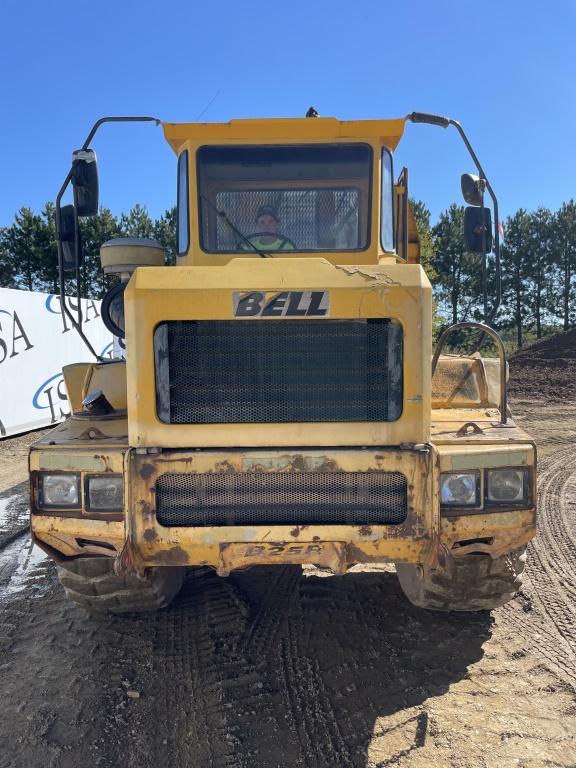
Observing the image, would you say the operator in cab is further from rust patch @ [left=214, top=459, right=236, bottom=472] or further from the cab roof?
rust patch @ [left=214, top=459, right=236, bottom=472]

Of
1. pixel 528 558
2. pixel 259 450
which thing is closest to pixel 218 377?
pixel 259 450

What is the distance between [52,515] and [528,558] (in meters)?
3.77

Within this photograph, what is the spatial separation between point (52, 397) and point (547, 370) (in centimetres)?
1538

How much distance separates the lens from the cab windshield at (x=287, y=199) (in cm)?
412

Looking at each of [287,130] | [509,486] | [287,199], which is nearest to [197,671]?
[509,486]

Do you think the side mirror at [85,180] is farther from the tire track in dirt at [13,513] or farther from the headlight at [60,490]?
the tire track in dirt at [13,513]

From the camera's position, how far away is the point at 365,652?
3555 millimetres

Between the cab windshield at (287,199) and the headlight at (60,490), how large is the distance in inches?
71.7

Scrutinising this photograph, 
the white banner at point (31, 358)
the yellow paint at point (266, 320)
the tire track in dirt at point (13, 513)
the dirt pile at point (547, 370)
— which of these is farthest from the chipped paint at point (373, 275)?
the dirt pile at point (547, 370)

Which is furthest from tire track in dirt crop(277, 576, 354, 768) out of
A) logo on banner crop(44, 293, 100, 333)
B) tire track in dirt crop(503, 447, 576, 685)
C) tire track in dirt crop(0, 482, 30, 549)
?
logo on banner crop(44, 293, 100, 333)

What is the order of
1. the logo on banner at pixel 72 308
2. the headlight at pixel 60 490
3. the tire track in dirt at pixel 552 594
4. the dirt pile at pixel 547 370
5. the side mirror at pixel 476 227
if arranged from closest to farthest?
the headlight at pixel 60 490
the tire track in dirt at pixel 552 594
the side mirror at pixel 476 227
the logo on banner at pixel 72 308
the dirt pile at pixel 547 370

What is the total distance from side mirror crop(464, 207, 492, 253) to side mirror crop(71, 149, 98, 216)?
2.54m

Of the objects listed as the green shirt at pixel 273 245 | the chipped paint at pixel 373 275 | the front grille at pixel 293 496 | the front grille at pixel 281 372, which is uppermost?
the green shirt at pixel 273 245

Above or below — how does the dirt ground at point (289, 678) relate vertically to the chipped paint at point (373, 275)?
below
